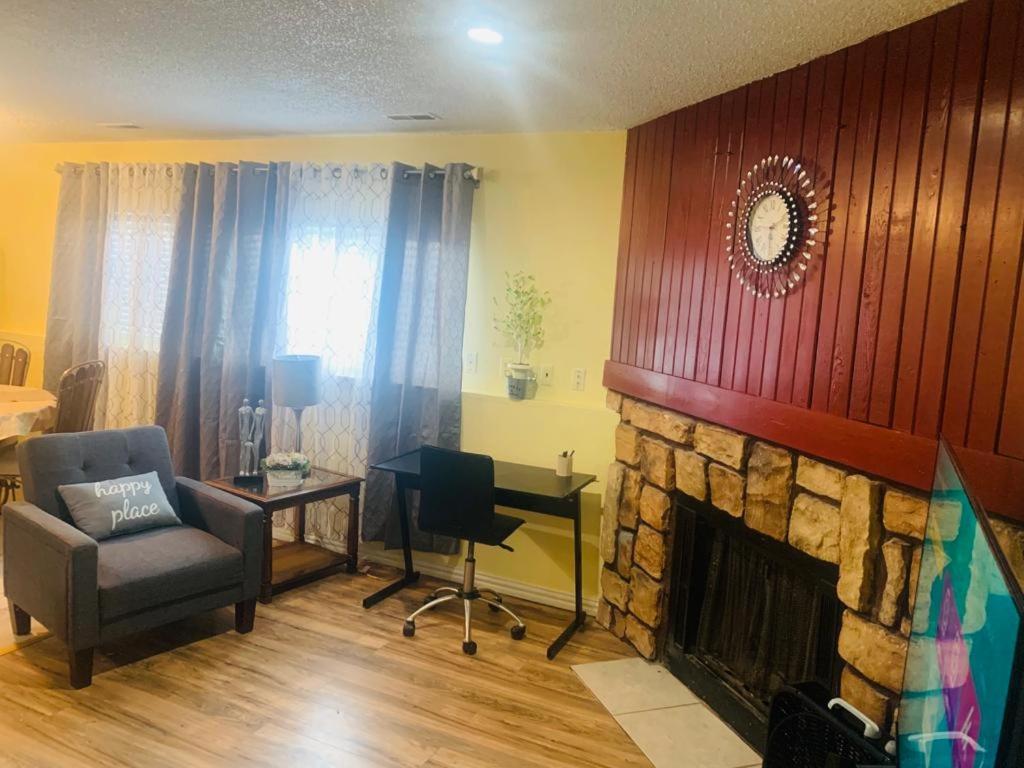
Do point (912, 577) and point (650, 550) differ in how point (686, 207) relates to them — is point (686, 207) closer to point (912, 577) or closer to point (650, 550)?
point (650, 550)

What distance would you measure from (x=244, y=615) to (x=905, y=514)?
262 cm

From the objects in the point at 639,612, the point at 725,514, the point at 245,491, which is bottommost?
the point at 639,612

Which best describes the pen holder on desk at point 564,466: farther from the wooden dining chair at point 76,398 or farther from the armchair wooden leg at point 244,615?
the wooden dining chair at point 76,398

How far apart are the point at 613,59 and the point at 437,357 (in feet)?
5.80

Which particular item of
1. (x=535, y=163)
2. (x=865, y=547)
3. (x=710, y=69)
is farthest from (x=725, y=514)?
(x=535, y=163)

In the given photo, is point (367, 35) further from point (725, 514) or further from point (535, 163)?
point (725, 514)

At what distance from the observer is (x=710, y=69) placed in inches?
95.7

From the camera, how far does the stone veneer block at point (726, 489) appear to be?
8.43ft

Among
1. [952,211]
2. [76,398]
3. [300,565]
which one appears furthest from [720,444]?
[76,398]

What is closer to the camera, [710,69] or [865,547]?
[865,547]

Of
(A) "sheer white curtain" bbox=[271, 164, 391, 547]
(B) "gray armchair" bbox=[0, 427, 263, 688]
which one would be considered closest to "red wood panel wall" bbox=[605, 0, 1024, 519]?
(A) "sheer white curtain" bbox=[271, 164, 391, 547]

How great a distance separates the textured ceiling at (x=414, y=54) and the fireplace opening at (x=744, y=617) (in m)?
1.63

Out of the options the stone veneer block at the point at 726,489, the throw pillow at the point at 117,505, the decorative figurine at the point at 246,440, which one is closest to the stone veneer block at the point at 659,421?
the stone veneer block at the point at 726,489

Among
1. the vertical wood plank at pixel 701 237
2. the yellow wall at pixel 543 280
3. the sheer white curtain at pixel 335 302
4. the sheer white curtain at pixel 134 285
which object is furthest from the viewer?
the sheer white curtain at pixel 134 285
